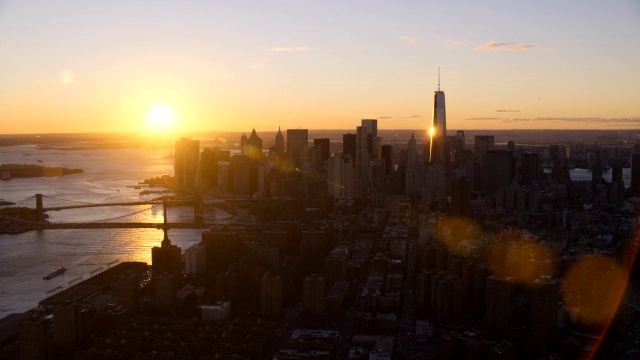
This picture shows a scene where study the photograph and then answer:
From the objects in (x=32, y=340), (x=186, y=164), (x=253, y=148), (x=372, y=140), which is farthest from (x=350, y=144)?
(x=32, y=340)

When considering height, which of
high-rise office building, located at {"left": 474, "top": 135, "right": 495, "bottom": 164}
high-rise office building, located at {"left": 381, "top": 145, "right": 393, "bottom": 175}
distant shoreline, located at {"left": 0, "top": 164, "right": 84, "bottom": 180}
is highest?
high-rise office building, located at {"left": 474, "top": 135, "right": 495, "bottom": 164}

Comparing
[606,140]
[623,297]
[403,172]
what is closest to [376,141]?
[403,172]

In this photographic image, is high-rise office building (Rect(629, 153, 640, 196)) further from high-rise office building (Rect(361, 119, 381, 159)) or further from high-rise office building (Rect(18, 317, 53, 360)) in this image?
high-rise office building (Rect(18, 317, 53, 360))

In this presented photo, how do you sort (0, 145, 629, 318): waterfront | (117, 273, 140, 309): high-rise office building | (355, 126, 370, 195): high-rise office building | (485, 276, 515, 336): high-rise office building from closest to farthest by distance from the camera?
(485, 276, 515, 336): high-rise office building < (117, 273, 140, 309): high-rise office building < (0, 145, 629, 318): waterfront < (355, 126, 370, 195): high-rise office building

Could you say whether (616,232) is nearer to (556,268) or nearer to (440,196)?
(556,268)

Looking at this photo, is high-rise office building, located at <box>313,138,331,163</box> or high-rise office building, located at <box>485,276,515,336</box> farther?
A: high-rise office building, located at <box>313,138,331,163</box>

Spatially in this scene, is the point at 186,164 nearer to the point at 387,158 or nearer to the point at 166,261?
the point at 387,158

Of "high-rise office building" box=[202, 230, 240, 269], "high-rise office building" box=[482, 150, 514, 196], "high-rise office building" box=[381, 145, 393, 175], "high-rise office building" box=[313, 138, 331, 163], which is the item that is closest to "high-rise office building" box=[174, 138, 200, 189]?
"high-rise office building" box=[313, 138, 331, 163]

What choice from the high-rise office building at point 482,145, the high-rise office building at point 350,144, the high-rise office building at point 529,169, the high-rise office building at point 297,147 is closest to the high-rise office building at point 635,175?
the high-rise office building at point 529,169
